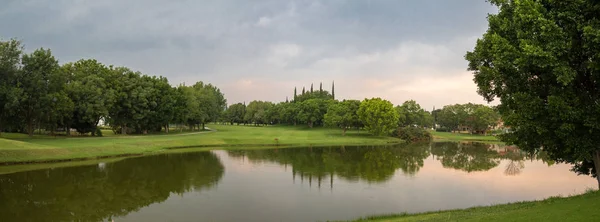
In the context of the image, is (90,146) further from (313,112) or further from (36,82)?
(313,112)

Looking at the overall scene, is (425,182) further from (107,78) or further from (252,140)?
(107,78)

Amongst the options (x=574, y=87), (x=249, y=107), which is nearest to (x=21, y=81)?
(x=574, y=87)

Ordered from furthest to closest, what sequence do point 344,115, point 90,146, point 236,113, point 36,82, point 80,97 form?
point 236,113, point 344,115, point 80,97, point 36,82, point 90,146

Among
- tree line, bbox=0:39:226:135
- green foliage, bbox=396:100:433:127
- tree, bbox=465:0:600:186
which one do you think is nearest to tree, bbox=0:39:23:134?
tree line, bbox=0:39:226:135

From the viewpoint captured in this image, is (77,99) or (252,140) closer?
(77,99)

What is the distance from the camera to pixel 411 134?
315 feet

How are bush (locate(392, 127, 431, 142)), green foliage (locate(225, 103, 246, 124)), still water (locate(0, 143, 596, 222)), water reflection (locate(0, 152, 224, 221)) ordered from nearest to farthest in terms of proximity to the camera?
water reflection (locate(0, 152, 224, 221)) → still water (locate(0, 143, 596, 222)) → bush (locate(392, 127, 431, 142)) → green foliage (locate(225, 103, 246, 124))

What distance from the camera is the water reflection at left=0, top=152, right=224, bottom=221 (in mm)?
20172

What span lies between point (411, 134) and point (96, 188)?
82417 millimetres

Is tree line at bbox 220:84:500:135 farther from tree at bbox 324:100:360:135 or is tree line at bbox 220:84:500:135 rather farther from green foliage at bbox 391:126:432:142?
green foliage at bbox 391:126:432:142

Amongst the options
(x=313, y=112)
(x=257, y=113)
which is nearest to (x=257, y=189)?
(x=313, y=112)

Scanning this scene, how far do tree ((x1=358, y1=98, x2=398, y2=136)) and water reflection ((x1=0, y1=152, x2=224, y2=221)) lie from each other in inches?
2220

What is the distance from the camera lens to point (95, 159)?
42.9 meters

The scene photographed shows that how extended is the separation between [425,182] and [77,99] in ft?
198
